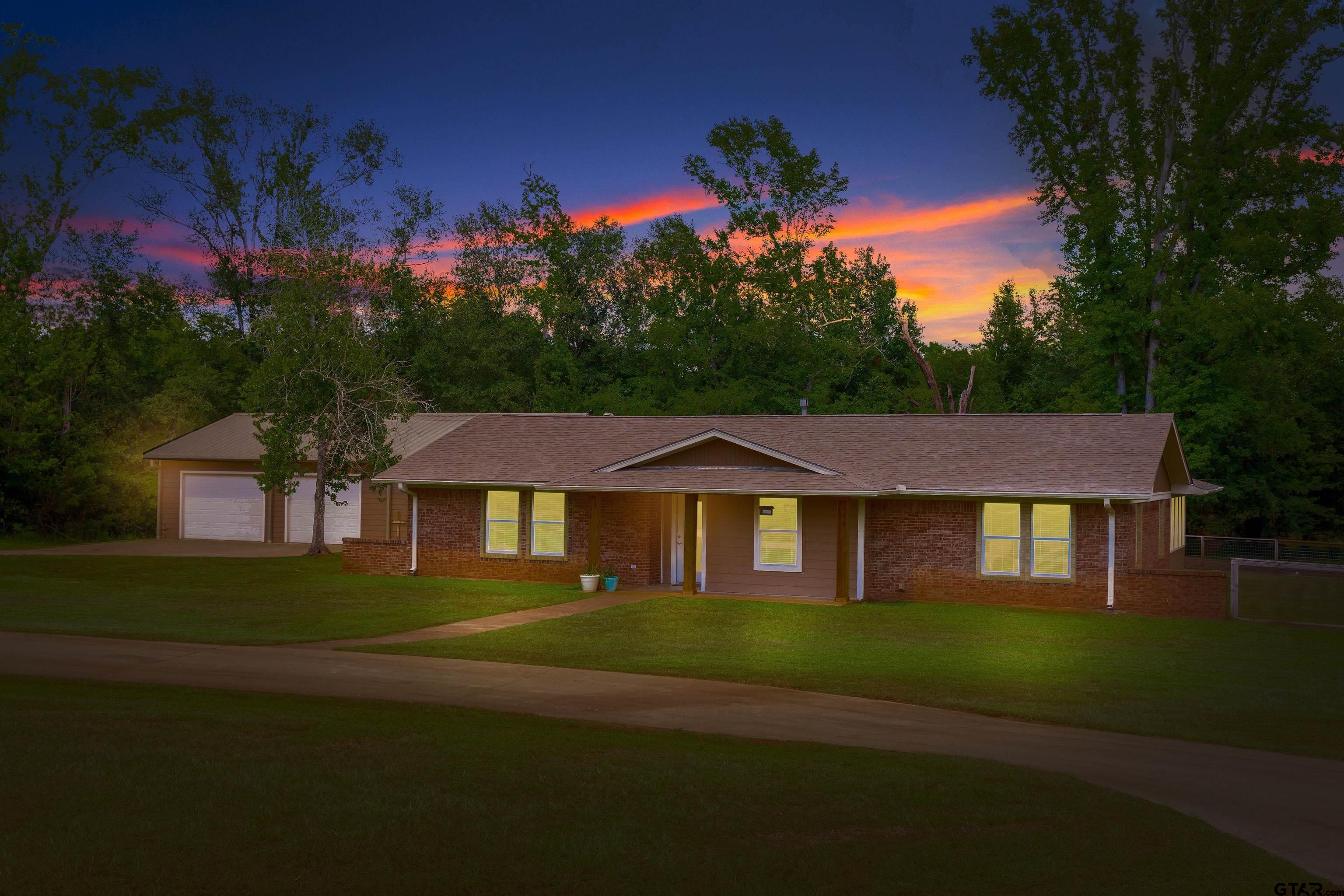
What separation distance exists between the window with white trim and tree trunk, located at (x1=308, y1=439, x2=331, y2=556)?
49.7ft

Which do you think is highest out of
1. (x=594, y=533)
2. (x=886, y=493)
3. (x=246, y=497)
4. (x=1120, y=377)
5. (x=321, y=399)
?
(x=1120, y=377)

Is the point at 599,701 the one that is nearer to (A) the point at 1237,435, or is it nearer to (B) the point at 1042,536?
(B) the point at 1042,536

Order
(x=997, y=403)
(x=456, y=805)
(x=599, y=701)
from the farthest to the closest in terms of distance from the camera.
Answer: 1. (x=997, y=403)
2. (x=599, y=701)
3. (x=456, y=805)

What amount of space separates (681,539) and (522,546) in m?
3.94

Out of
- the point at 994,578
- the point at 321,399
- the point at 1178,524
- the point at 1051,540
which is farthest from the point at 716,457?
the point at 1178,524

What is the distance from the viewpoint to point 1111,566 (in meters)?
23.6

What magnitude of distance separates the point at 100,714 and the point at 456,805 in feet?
16.6

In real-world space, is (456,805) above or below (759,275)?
below

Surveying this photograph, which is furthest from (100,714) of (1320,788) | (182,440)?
(182,440)

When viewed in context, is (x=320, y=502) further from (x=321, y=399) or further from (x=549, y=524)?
(x=549, y=524)

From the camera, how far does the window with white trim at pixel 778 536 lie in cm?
2559

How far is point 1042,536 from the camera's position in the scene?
2442cm

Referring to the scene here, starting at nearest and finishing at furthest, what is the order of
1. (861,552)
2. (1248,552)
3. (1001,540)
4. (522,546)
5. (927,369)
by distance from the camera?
(1001,540)
(861,552)
(522,546)
(1248,552)
(927,369)

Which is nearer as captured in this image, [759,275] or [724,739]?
[724,739]
